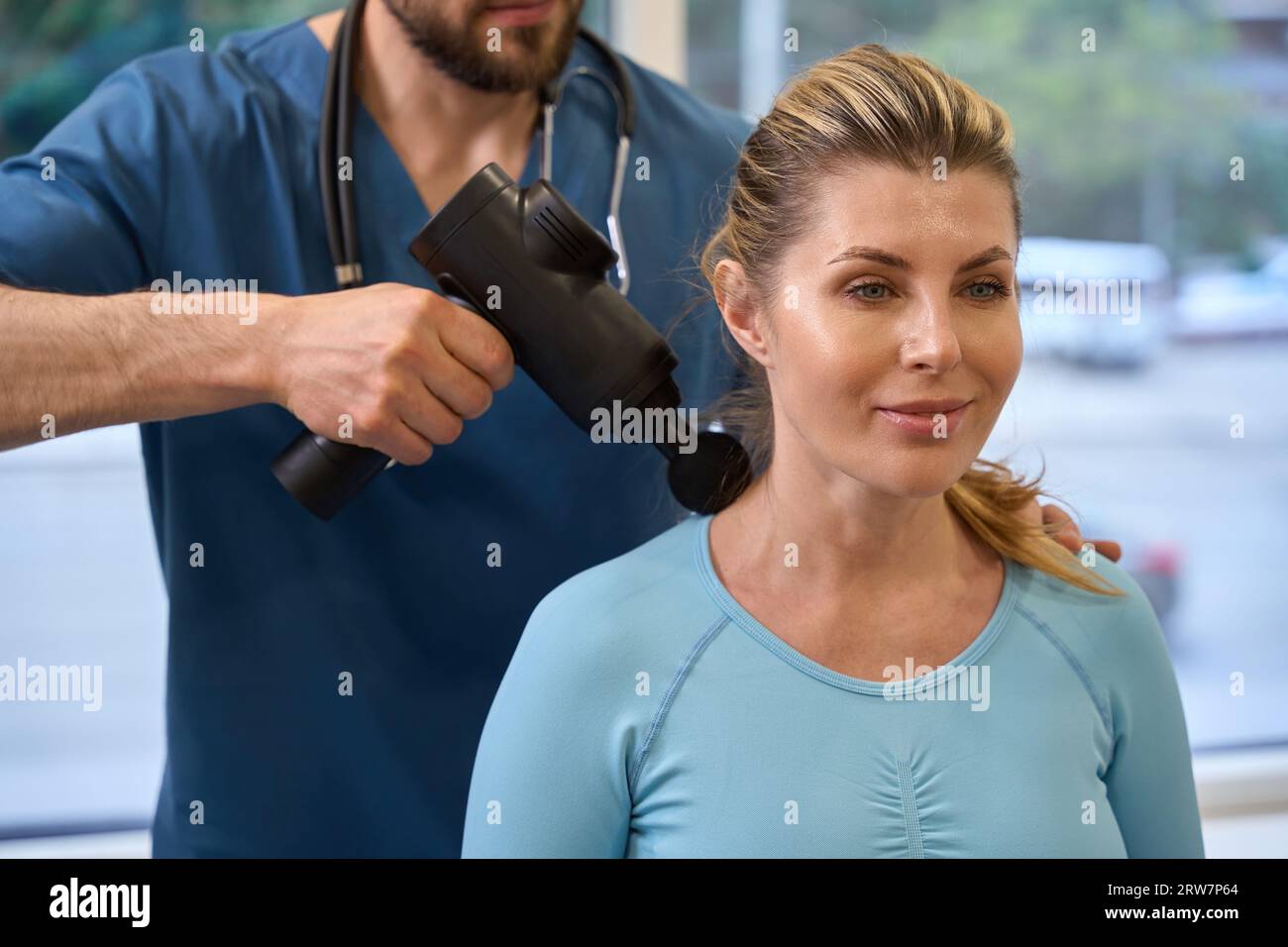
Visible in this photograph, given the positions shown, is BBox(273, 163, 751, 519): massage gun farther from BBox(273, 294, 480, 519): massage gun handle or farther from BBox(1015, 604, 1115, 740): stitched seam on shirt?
BBox(1015, 604, 1115, 740): stitched seam on shirt

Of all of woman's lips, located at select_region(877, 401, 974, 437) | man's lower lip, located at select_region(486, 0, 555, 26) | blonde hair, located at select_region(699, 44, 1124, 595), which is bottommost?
woman's lips, located at select_region(877, 401, 974, 437)

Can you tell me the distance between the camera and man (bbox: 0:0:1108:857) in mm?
1265

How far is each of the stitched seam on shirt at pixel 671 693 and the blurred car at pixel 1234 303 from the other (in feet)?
4.12

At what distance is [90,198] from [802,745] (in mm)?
853

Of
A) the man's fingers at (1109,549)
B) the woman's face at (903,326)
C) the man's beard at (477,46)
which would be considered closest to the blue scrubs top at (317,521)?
the man's beard at (477,46)

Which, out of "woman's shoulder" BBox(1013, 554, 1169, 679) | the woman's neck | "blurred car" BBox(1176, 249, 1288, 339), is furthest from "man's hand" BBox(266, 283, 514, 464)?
"blurred car" BBox(1176, 249, 1288, 339)

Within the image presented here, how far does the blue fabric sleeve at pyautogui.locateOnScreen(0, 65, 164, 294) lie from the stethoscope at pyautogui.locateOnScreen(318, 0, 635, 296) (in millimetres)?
171

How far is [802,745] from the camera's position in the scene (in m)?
1.05

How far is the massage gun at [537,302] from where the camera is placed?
1.10 meters

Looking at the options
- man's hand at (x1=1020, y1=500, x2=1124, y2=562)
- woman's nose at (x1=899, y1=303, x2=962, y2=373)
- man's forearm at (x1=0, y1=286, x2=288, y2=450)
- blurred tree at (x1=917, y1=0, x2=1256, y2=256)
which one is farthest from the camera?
blurred tree at (x1=917, y1=0, x2=1256, y2=256)

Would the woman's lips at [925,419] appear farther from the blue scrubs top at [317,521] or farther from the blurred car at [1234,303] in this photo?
the blurred car at [1234,303]
